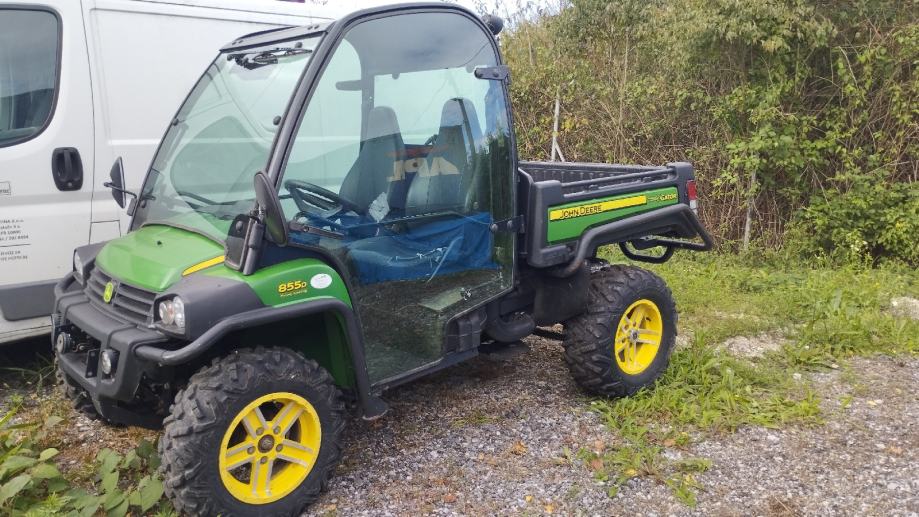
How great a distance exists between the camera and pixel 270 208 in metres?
2.86

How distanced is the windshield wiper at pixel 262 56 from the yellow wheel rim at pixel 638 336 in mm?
2220

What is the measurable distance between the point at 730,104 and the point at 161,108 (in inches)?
217

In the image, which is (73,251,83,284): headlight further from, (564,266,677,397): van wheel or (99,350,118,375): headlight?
(564,266,677,397): van wheel

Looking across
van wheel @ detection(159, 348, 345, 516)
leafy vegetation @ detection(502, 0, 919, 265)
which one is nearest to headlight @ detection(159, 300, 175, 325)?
van wheel @ detection(159, 348, 345, 516)

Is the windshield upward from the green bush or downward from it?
upward

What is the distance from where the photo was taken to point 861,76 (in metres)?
7.47

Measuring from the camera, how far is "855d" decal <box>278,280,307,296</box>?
2.99 metres

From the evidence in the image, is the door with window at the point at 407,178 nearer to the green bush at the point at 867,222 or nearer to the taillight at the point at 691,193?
the taillight at the point at 691,193

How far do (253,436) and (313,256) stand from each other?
740 millimetres

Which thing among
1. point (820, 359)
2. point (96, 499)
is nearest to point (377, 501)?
point (96, 499)

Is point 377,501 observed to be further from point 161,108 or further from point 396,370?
point 161,108

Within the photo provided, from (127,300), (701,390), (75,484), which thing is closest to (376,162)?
(127,300)

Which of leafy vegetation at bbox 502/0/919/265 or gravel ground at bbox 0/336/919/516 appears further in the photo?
leafy vegetation at bbox 502/0/919/265

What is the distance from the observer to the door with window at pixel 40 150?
14.0 feet
